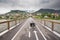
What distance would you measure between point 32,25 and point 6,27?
5.82 metres

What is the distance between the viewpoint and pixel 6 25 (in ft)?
67.1

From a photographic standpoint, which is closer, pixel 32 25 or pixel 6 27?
pixel 6 27

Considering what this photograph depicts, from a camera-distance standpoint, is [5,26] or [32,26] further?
[32,26]

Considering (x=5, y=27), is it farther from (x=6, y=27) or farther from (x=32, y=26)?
(x=32, y=26)

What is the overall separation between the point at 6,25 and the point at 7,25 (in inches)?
6.9

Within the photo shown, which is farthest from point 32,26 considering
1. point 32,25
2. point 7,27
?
point 7,27

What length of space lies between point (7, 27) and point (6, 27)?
0.26 metres

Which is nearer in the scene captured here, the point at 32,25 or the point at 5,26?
the point at 5,26

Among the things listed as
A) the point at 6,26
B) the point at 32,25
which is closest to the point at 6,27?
the point at 6,26

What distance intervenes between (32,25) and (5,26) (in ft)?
20.1

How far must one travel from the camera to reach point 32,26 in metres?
24.5

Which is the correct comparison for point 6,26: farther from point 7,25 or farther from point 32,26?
point 32,26

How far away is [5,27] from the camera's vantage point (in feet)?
66.0

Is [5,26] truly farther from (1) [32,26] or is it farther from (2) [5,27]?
(1) [32,26]
